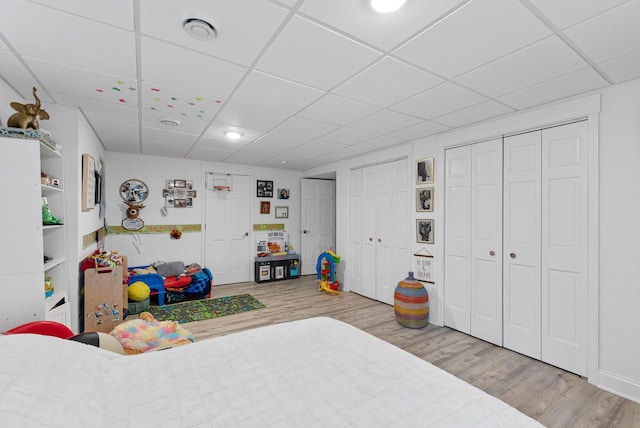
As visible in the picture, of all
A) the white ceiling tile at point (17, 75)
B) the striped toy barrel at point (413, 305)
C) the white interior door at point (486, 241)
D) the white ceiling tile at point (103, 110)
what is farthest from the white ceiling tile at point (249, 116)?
the striped toy barrel at point (413, 305)

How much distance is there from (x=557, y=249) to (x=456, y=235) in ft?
3.30

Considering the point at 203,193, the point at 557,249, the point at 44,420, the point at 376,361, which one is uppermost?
the point at 203,193

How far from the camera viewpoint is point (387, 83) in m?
2.23

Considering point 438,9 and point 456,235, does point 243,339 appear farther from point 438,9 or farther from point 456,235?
point 456,235

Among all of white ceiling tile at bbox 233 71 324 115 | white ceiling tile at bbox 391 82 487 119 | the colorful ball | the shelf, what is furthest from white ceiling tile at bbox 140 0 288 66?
the colorful ball

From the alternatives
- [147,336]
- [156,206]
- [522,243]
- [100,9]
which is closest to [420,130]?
[522,243]

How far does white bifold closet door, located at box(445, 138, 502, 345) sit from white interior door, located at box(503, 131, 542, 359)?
9 centimetres

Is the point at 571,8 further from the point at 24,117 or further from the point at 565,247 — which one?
the point at 24,117

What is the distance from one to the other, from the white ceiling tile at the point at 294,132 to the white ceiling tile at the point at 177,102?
828 millimetres

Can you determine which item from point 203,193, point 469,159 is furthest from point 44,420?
point 203,193

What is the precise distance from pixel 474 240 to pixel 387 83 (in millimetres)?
2154

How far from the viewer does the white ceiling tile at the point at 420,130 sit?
10.7 feet

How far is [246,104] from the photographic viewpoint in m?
2.68

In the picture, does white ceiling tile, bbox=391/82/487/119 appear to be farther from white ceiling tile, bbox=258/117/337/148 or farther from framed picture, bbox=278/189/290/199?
framed picture, bbox=278/189/290/199
